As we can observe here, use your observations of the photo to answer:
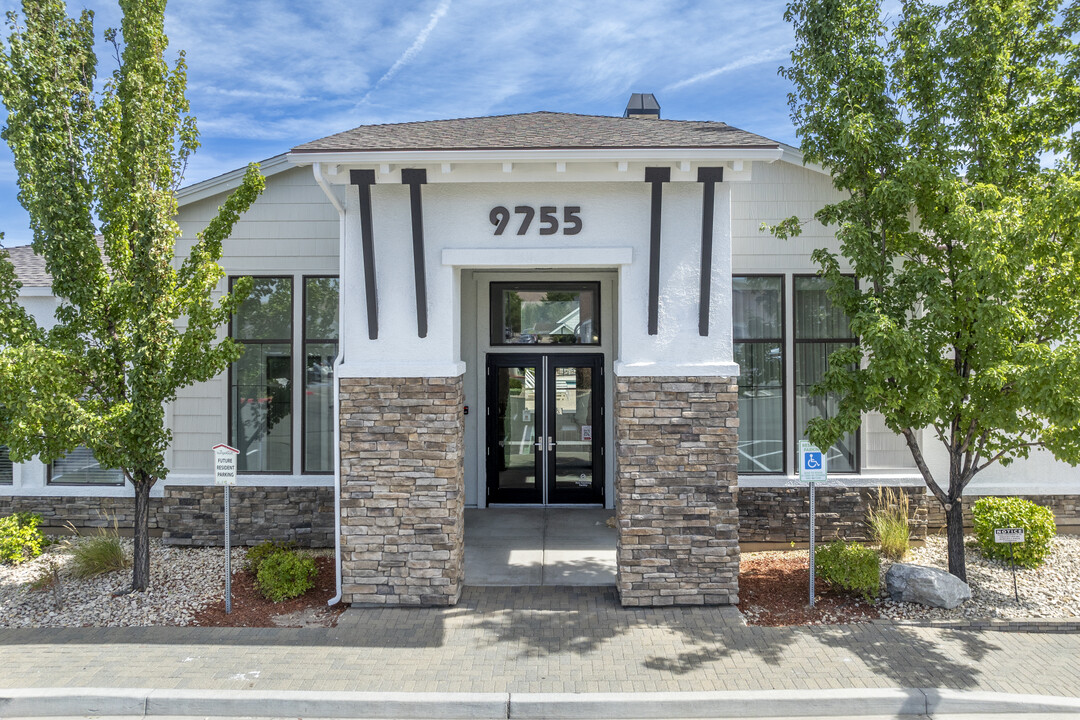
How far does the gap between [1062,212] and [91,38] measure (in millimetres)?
9879

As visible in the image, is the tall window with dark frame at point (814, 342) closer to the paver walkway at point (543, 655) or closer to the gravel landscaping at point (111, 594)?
the paver walkway at point (543, 655)

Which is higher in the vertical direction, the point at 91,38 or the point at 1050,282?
A: the point at 91,38

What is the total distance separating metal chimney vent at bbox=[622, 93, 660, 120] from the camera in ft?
40.3

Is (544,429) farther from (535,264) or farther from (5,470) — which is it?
(5,470)

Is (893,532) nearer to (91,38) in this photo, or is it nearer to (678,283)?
(678,283)

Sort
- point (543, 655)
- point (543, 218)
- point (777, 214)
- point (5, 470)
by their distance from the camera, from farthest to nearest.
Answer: point (5, 470), point (777, 214), point (543, 218), point (543, 655)

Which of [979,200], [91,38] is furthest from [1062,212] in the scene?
[91,38]

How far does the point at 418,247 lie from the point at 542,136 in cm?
180

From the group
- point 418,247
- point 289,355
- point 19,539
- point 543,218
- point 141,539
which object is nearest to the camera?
point 418,247

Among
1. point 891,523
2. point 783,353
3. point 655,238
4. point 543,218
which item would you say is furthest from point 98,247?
point 891,523

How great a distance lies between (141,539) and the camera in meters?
7.71

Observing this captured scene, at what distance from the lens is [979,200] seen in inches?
261

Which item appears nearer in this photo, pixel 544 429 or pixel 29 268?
pixel 29 268

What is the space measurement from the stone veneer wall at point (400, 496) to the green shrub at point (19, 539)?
4933 millimetres
